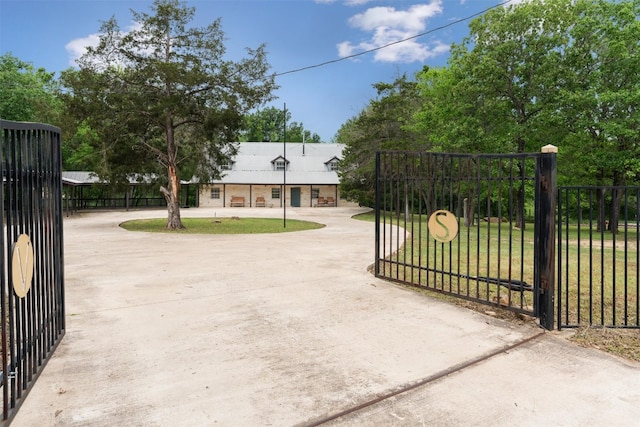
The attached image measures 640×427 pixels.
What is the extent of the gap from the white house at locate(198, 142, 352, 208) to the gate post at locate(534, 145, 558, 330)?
32770 mm

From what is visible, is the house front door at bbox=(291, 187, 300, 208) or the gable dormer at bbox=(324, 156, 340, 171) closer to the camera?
the house front door at bbox=(291, 187, 300, 208)

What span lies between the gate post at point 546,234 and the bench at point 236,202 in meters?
34.5

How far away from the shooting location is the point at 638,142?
52.4 feet

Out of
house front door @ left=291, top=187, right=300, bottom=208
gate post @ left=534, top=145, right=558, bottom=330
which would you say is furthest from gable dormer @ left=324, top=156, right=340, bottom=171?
gate post @ left=534, top=145, right=558, bottom=330

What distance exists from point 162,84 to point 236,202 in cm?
2268

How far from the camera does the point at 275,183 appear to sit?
123 feet

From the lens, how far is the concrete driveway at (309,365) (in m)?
2.58

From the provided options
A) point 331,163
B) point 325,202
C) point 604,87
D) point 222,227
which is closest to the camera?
point 604,87

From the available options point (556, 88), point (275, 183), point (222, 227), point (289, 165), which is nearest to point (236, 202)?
point (275, 183)

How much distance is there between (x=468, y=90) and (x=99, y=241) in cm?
1537

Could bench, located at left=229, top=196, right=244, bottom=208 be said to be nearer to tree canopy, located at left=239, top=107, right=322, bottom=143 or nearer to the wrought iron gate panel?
tree canopy, located at left=239, top=107, right=322, bottom=143

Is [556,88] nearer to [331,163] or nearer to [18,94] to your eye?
[331,163]

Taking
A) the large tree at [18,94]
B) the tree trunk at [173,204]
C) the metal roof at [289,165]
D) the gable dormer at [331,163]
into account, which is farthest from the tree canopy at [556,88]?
the large tree at [18,94]

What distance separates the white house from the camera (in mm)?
37469
